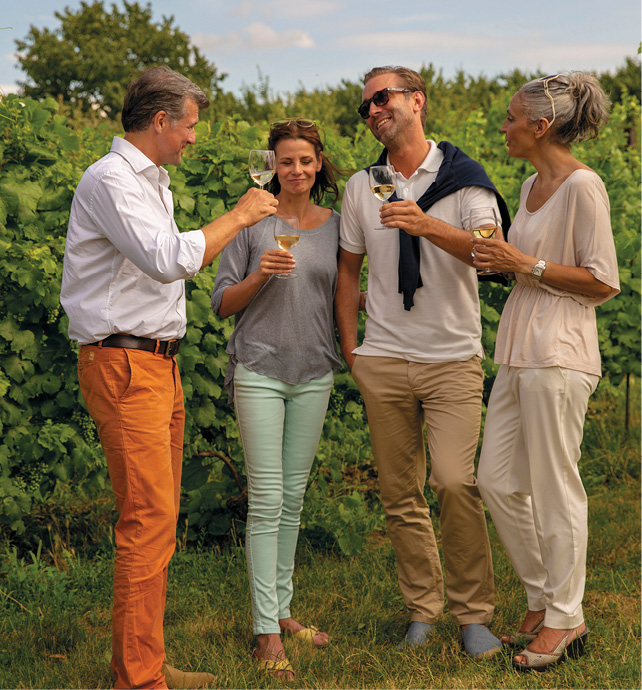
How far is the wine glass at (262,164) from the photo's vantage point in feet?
10.9

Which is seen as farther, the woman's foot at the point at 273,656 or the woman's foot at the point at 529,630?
the woman's foot at the point at 529,630

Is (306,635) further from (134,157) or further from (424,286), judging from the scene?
(134,157)

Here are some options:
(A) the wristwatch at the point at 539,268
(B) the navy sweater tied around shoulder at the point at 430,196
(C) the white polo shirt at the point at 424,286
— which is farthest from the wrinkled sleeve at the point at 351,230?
(A) the wristwatch at the point at 539,268

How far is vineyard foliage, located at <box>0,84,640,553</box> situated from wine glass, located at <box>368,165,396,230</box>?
1291mm

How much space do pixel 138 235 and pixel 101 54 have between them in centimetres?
4244

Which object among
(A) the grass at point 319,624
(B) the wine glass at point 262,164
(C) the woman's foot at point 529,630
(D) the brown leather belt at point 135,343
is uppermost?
(B) the wine glass at point 262,164

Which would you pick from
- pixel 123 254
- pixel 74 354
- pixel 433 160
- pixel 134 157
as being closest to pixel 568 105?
pixel 433 160

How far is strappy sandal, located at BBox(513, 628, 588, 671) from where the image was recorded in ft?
11.1

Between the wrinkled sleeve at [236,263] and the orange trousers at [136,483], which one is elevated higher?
the wrinkled sleeve at [236,263]

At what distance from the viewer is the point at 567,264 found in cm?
334

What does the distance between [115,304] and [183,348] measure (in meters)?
1.53

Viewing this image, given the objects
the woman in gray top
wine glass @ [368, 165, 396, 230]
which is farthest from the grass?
wine glass @ [368, 165, 396, 230]

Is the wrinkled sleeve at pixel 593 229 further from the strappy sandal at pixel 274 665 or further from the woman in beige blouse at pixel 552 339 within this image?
the strappy sandal at pixel 274 665

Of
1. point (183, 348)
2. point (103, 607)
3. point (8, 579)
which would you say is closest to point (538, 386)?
point (183, 348)
